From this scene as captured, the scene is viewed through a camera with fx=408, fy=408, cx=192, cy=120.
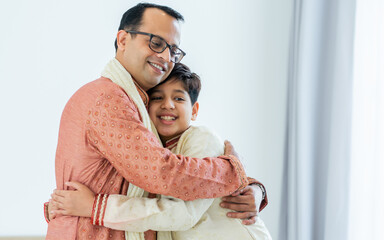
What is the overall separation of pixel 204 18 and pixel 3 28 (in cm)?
137

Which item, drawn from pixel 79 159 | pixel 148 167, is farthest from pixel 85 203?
pixel 148 167

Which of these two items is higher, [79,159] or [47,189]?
[79,159]

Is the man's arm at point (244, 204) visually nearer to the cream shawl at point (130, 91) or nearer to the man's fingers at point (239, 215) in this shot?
the man's fingers at point (239, 215)

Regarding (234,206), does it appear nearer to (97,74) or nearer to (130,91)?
(130,91)

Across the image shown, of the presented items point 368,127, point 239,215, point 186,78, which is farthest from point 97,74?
point 368,127

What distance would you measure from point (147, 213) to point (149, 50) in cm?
61

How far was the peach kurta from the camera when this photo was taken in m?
1.32

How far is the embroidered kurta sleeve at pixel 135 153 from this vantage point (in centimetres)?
131

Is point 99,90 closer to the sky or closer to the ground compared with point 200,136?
closer to the sky

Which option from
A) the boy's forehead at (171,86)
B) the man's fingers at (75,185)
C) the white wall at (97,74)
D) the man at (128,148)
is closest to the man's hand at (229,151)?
the man at (128,148)

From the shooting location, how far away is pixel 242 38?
3100 millimetres

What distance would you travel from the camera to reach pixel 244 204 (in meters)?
1.62

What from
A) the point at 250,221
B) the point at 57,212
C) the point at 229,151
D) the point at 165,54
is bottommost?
the point at 250,221

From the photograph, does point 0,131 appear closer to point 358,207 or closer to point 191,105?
point 191,105
